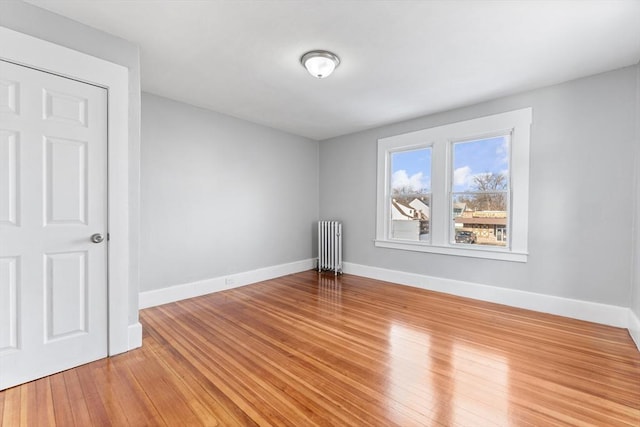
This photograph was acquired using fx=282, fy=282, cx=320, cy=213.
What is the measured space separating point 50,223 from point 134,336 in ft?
3.59

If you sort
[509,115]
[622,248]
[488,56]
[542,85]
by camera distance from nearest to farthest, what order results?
1. [488,56]
2. [622,248]
3. [542,85]
4. [509,115]

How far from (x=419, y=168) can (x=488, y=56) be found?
2000 mm

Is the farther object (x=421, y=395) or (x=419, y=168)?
(x=419, y=168)

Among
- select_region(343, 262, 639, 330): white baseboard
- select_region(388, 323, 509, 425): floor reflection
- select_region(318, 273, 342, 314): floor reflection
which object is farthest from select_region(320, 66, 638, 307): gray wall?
select_region(318, 273, 342, 314): floor reflection

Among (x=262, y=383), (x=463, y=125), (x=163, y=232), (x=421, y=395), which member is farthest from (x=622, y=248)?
(x=163, y=232)

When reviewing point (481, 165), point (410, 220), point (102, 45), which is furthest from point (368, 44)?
point (410, 220)

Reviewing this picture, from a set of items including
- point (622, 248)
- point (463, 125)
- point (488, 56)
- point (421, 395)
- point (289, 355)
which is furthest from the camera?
point (463, 125)

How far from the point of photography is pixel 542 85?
3176mm

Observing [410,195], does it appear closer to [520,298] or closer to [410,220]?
[410,220]

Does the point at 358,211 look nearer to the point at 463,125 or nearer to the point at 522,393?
the point at 463,125

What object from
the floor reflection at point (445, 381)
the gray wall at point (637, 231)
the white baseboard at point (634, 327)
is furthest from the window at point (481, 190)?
the floor reflection at point (445, 381)

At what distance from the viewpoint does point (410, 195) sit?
14.8 ft

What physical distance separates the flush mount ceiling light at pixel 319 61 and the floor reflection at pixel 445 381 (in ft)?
8.36

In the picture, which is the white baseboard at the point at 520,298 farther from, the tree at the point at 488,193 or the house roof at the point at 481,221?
the tree at the point at 488,193
